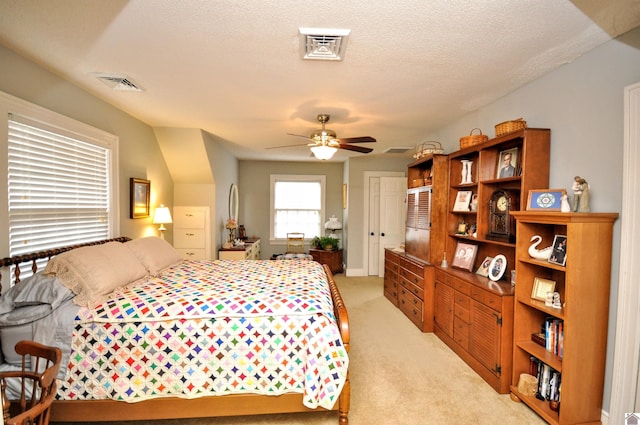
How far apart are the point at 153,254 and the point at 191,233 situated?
196 cm

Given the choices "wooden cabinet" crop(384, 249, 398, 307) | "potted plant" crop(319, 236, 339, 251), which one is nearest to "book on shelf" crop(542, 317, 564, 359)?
"wooden cabinet" crop(384, 249, 398, 307)

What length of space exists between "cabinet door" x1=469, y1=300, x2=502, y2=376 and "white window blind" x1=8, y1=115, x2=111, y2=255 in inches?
147

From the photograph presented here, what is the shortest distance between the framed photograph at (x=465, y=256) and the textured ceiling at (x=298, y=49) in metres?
1.54

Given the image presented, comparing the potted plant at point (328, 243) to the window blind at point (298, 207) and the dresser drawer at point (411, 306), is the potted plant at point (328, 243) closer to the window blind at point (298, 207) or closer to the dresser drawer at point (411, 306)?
the window blind at point (298, 207)

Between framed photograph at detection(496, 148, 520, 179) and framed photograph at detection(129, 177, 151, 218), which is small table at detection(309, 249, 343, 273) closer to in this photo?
framed photograph at detection(129, 177, 151, 218)

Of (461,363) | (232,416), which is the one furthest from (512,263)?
(232,416)

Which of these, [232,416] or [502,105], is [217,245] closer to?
[232,416]

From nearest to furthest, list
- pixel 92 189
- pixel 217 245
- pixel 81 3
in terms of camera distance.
Answer: pixel 81 3 → pixel 92 189 → pixel 217 245

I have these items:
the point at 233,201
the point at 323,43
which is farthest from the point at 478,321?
the point at 233,201

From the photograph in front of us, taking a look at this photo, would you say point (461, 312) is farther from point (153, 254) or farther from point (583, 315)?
point (153, 254)

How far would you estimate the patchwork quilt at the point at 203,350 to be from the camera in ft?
6.25

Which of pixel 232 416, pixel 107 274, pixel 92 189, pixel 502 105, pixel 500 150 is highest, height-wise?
pixel 502 105

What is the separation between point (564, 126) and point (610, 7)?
2.82ft

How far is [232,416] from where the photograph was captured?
2.14 metres
